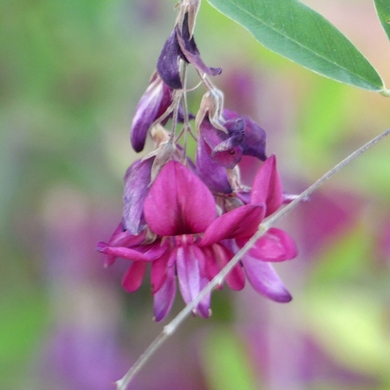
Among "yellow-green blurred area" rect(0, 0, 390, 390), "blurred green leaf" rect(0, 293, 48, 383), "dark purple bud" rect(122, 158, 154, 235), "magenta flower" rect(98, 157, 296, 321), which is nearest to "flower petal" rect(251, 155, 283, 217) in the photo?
"magenta flower" rect(98, 157, 296, 321)

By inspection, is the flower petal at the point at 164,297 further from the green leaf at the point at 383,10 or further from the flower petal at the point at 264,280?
the green leaf at the point at 383,10

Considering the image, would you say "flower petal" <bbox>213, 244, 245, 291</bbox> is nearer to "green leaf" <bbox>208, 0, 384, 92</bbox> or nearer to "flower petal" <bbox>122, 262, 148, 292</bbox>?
"flower petal" <bbox>122, 262, 148, 292</bbox>

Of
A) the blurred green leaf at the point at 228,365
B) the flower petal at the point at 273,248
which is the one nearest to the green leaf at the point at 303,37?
the flower petal at the point at 273,248

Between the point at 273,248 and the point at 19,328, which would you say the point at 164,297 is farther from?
the point at 19,328

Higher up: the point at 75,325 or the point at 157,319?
the point at 157,319

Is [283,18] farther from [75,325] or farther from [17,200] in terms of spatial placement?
[75,325]

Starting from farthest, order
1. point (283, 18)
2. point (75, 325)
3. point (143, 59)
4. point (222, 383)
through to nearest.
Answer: point (75, 325) < point (143, 59) < point (222, 383) < point (283, 18)

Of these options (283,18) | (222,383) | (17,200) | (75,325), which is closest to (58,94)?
(17,200)
